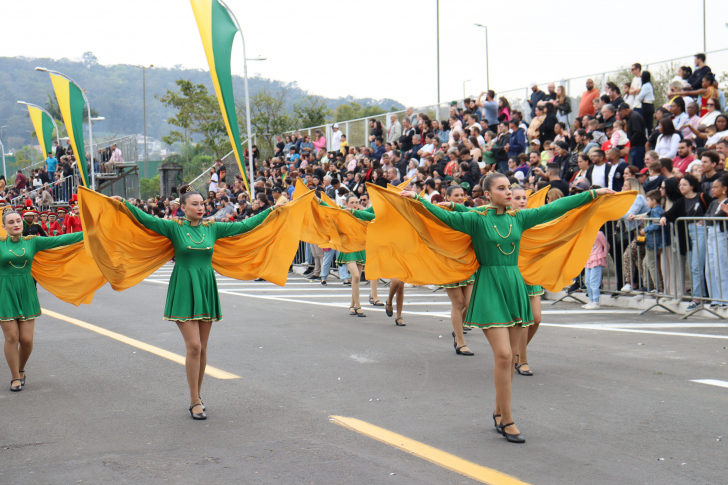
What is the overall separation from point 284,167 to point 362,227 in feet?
53.2

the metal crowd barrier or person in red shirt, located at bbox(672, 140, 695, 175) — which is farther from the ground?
person in red shirt, located at bbox(672, 140, 695, 175)

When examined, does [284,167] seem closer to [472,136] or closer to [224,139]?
[472,136]

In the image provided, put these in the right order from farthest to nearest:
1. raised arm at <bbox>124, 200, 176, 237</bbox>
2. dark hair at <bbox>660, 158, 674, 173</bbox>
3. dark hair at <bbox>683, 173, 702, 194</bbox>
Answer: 1. dark hair at <bbox>660, 158, 674, 173</bbox>
2. dark hair at <bbox>683, 173, 702, 194</bbox>
3. raised arm at <bbox>124, 200, 176, 237</bbox>

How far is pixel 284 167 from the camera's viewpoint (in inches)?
1041

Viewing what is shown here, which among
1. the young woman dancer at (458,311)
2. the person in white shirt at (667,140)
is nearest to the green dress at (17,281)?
the young woman dancer at (458,311)

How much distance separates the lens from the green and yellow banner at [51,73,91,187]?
871 inches

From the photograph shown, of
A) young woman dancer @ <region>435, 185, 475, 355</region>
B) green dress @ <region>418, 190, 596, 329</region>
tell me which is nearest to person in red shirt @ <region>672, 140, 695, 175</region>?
young woman dancer @ <region>435, 185, 475, 355</region>

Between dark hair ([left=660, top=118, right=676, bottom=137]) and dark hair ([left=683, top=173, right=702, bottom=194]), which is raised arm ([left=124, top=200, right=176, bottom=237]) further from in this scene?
dark hair ([left=660, top=118, right=676, bottom=137])

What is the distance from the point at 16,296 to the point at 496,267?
16.3 ft

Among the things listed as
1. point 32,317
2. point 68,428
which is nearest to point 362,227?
point 32,317

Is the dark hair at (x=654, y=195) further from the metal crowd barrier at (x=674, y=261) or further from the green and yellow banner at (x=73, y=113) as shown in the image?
the green and yellow banner at (x=73, y=113)

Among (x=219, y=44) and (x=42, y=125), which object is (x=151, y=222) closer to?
(x=219, y=44)

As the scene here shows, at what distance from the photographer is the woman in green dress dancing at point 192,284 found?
20.2 feet

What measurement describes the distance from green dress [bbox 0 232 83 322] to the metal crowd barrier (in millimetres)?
8767
